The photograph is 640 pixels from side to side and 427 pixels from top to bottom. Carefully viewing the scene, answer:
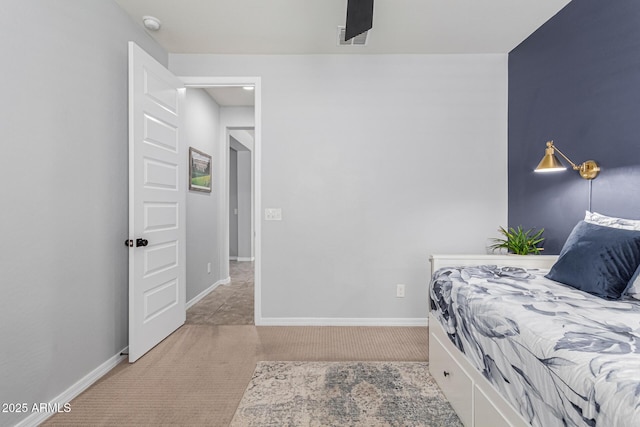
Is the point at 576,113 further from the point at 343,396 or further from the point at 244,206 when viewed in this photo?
the point at 244,206

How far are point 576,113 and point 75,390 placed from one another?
379 cm

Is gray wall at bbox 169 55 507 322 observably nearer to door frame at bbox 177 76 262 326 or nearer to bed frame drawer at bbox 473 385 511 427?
door frame at bbox 177 76 262 326

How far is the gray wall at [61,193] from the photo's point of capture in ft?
5.00

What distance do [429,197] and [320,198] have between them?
1.07 m

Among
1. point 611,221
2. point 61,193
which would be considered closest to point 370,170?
point 611,221

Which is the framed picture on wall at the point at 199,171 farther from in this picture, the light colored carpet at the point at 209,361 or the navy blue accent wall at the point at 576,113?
the navy blue accent wall at the point at 576,113

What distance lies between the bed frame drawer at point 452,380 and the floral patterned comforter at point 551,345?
0.16 metres

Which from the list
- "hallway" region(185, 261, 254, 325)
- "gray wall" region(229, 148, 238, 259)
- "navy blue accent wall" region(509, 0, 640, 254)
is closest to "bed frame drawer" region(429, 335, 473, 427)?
"navy blue accent wall" region(509, 0, 640, 254)

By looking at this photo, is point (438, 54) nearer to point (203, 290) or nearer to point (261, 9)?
point (261, 9)

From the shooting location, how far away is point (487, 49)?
294cm

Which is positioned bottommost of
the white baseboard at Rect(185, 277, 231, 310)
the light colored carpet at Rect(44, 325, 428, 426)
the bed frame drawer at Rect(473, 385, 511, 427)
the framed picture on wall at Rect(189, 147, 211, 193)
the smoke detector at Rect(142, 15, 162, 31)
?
the light colored carpet at Rect(44, 325, 428, 426)

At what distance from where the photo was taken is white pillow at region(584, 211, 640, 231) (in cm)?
167

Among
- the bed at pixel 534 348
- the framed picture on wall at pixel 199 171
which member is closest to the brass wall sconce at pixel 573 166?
the bed at pixel 534 348

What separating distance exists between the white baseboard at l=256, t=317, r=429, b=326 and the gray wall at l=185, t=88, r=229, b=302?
45.8 inches
